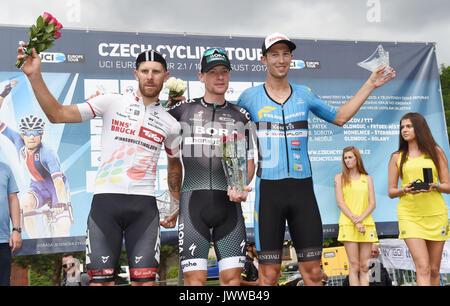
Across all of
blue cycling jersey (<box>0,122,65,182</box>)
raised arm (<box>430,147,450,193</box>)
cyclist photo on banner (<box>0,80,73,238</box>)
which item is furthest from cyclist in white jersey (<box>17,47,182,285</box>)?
blue cycling jersey (<box>0,122,65,182</box>)

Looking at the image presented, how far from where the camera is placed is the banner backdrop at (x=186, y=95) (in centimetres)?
611

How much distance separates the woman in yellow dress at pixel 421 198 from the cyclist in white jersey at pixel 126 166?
2.57 meters

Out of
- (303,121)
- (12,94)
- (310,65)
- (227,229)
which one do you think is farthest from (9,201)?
(310,65)

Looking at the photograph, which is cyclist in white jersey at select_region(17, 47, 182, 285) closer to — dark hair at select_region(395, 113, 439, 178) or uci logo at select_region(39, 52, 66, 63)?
dark hair at select_region(395, 113, 439, 178)

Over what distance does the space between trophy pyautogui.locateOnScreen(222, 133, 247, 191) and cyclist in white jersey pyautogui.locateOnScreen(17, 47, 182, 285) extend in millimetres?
507

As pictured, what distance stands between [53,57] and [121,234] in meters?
4.06

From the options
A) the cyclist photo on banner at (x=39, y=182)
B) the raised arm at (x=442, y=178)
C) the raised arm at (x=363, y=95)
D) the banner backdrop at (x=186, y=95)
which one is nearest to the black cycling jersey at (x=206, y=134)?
the raised arm at (x=363, y=95)

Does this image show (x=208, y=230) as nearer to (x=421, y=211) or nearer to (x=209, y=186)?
(x=209, y=186)

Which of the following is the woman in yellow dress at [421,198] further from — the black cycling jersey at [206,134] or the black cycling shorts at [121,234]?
the black cycling shorts at [121,234]

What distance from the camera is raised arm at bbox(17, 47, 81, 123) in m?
3.08

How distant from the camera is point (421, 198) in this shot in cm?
459

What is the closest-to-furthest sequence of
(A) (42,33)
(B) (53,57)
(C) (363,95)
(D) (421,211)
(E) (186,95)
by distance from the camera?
(A) (42,33)
(C) (363,95)
(D) (421,211)
(B) (53,57)
(E) (186,95)

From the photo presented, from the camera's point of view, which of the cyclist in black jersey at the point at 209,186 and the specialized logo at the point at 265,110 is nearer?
the cyclist in black jersey at the point at 209,186

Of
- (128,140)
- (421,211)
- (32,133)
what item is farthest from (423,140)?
(32,133)
